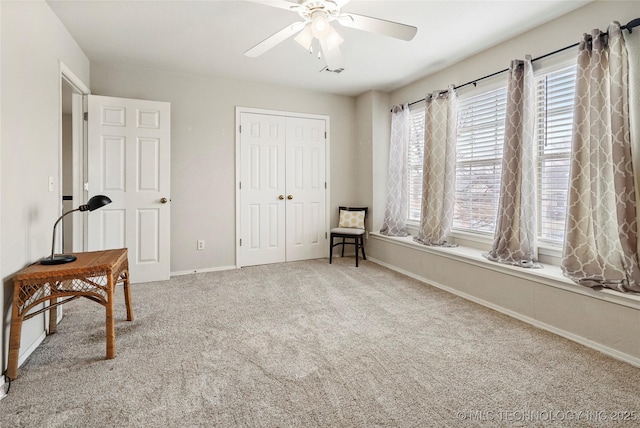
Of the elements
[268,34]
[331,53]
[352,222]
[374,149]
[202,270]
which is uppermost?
[268,34]

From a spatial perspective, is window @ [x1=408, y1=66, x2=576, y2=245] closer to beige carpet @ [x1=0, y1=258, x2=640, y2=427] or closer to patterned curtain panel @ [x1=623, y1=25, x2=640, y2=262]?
patterned curtain panel @ [x1=623, y1=25, x2=640, y2=262]

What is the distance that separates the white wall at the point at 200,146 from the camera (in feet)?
12.5

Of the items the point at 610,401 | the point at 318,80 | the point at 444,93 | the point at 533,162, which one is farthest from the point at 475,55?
the point at 610,401

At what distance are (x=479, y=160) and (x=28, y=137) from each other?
3793 mm

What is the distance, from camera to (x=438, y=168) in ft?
12.2

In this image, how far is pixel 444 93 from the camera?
366 cm

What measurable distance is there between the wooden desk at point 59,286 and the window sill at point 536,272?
2.96 metres

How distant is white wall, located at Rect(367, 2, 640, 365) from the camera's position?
2.06 meters

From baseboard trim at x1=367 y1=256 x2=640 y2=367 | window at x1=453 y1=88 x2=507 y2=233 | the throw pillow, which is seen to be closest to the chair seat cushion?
the throw pillow

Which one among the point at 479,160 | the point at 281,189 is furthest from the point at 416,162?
the point at 281,189

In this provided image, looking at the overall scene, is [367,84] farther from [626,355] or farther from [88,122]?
[626,355]

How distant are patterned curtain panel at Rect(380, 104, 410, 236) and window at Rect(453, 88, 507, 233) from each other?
2.63 ft

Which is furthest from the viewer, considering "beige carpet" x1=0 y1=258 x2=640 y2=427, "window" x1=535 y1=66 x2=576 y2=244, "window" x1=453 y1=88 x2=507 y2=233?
"window" x1=453 y1=88 x2=507 y2=233

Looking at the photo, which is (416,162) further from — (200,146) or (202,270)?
(202,270)
